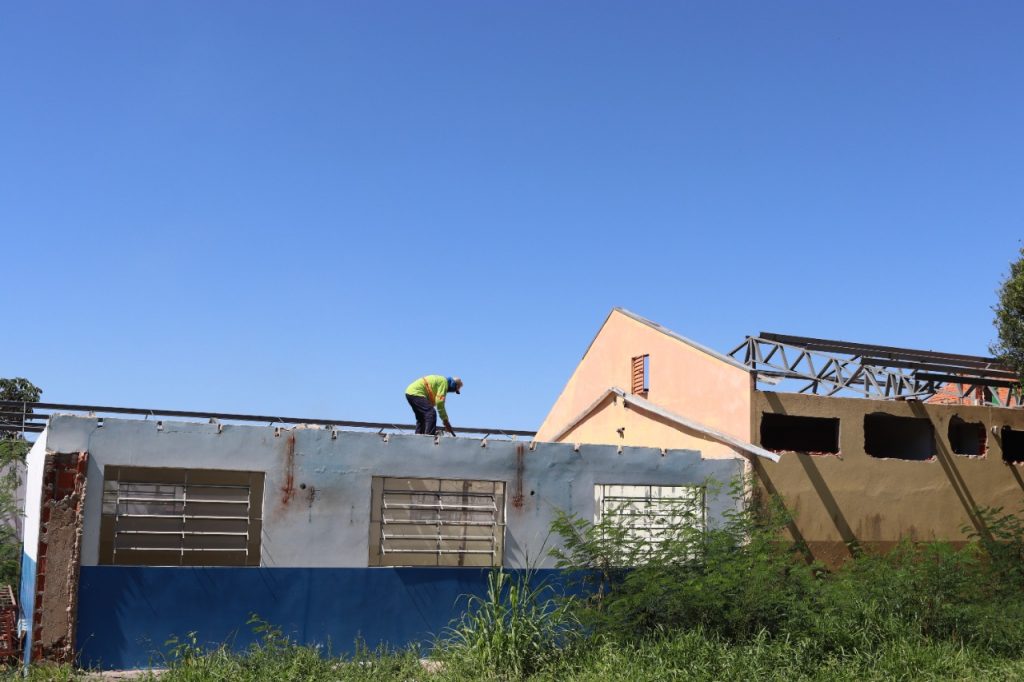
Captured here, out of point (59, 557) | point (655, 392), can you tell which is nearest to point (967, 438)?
point (655, 392)

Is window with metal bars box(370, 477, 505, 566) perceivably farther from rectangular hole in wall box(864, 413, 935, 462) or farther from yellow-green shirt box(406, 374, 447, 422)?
rectangular hole in wall box(864, 413, 935, 462)

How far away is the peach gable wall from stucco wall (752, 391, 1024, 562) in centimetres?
69

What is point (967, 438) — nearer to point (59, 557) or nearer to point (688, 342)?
point (688, 342)

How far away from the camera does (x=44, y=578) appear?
12.5 metres

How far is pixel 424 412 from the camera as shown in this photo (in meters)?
17.0

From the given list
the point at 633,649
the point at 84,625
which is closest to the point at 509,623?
the point at 633,649

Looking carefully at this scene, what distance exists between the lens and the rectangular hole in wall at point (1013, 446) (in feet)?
69.2

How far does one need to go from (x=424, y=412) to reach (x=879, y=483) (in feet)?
28.6

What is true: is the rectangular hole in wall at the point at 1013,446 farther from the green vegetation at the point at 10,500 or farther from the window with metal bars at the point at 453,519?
the green vegetation at the point at 10,500

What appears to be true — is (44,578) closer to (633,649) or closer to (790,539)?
(633,649)

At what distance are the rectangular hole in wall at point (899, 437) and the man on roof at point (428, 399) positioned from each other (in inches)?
326

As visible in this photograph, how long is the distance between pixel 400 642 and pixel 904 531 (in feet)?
32.9

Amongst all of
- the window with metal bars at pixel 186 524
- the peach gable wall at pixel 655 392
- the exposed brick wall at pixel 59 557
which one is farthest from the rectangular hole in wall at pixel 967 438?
the exposed brick wall at pixel 59 557

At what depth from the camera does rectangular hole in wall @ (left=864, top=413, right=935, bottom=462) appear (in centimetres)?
1920
